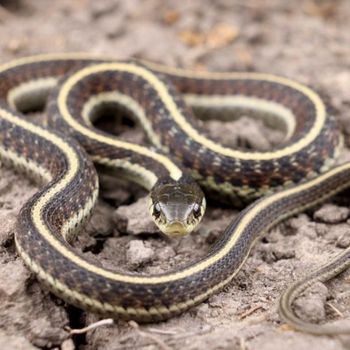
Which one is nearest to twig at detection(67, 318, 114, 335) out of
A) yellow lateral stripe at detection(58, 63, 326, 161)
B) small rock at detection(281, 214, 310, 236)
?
small rock at detection(281, 214, 310, 236)

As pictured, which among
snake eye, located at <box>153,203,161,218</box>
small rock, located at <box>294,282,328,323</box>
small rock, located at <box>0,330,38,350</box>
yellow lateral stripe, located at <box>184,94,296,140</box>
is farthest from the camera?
yellow lateral stripe, located at <box>184,94,296,140</box>

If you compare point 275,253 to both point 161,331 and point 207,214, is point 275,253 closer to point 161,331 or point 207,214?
point 207,214

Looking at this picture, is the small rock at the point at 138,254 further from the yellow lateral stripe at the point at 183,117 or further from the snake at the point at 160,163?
the yellow lateral stripe at the point at 183,117

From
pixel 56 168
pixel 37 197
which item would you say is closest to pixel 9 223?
pixel 37 197

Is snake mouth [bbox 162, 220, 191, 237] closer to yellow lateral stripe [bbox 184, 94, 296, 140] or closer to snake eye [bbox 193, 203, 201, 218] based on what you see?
snake eye [bbox 193, 203, 201, 218]

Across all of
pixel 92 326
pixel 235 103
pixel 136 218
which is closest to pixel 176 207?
pixel 136 218

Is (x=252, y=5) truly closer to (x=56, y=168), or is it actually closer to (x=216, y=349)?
(x=56, y=168)

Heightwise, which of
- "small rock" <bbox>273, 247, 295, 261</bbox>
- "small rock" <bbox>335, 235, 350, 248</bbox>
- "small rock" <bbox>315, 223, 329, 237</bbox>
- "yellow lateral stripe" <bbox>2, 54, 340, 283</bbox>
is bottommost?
"small rock" <bbox>273, 247, 295, 261</bbox>

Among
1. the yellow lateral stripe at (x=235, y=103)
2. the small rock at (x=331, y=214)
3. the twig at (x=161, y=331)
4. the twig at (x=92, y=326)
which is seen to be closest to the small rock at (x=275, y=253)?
the small rock at (x=331, y=214)
